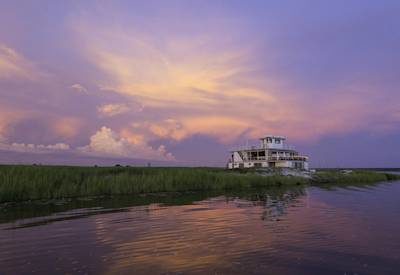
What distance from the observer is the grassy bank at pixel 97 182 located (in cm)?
3847

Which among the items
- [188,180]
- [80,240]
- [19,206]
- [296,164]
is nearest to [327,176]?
[296,164]

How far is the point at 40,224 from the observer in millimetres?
26219

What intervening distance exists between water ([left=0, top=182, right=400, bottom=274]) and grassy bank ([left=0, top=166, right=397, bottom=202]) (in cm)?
459

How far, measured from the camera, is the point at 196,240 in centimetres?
2088

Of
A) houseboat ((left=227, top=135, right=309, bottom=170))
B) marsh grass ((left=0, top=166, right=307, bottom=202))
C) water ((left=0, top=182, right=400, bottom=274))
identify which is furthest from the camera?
houseboat ((left=227, top=135, right=309, bottom=170))

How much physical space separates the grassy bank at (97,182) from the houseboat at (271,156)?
1029 inches

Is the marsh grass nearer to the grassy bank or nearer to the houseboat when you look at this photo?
the grassy bank

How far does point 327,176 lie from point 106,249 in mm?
77131

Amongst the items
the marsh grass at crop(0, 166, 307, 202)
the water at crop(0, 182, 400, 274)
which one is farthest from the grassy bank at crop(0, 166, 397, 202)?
the water at crop(0, 182, 400, 274)

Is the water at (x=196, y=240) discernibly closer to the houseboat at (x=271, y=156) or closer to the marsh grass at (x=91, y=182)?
the marsh grass at (x=91, y=182)

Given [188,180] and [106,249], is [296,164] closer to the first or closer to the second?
[188,180]

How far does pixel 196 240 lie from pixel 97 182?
2682cm

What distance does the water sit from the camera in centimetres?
1594

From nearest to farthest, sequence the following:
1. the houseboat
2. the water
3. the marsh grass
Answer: the water
the marsh grass
the houseboat
